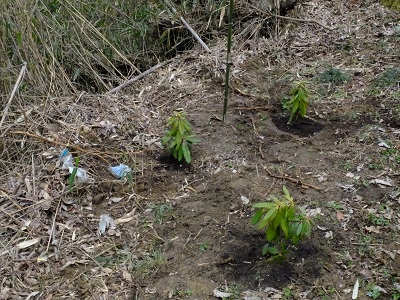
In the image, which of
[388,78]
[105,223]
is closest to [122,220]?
[105,223]

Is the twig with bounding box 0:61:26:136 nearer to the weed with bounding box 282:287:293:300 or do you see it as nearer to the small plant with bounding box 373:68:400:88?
the weed with bounding box 282:287:293:300

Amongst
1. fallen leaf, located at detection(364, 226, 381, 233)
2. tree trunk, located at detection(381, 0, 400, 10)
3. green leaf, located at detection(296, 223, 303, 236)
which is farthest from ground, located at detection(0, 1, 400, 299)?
tree trunk, located at detection(381, 0, 400, 10)

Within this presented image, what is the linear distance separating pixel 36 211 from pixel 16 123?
71 cm

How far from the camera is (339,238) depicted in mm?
2613

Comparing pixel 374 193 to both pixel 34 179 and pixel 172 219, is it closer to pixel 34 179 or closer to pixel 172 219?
pixel 172 219

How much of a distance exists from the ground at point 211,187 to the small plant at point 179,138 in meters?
0.11

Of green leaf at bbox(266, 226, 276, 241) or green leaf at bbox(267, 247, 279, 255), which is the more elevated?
green leaf at bbox(266, 226, 276, 241)

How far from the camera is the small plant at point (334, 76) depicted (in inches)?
155

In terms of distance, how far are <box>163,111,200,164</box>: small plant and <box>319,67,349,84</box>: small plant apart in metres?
1.31

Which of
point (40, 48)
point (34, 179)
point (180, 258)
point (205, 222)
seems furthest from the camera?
point (40, 48)

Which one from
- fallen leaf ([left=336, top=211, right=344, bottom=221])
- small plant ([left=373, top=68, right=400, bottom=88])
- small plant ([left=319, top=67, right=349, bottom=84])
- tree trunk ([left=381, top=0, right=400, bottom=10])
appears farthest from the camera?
tree trunk ([left=381, top=0, right=400, bottom=10])

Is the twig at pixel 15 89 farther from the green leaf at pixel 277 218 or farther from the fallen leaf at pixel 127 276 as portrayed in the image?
the green leaf at pixel 277 218

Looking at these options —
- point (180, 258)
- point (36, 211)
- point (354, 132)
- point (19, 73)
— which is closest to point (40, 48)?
point (19, 73)

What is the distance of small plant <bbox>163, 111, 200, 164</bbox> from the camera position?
123 inches
